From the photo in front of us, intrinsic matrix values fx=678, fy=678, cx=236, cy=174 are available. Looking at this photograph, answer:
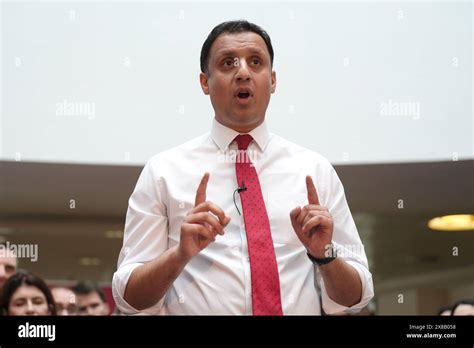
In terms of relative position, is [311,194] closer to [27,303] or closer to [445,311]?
[445,311]

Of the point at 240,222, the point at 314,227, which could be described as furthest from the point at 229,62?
the point at 314,227

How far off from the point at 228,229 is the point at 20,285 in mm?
897

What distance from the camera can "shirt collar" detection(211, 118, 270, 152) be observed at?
1.71 metres

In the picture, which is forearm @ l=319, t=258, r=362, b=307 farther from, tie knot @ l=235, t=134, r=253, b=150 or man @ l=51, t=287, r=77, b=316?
man @ l=51, t=287, r=77, b=316

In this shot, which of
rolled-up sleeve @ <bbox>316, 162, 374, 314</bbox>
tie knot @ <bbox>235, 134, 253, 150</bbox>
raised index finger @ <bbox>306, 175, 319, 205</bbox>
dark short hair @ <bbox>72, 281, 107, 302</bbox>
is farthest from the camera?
dark short hair @ <bbox>72, 281, 107, 302</bbox>

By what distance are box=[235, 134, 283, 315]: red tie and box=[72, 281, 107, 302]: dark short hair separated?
151cm

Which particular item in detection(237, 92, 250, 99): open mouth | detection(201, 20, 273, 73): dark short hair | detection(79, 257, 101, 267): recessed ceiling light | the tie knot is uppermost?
detection(201, 20, 273, 73): dark short hair

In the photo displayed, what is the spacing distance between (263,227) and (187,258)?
228 millimetres

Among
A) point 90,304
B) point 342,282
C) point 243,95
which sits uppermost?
point 243,95

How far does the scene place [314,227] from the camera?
1462mm

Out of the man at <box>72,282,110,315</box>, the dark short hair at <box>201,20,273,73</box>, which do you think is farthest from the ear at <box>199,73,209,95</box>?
the man at <box>72,282,110,315</box>

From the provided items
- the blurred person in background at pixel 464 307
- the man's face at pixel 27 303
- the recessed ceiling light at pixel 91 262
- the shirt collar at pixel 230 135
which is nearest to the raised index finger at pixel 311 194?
the shirt collar at pixel 230 135

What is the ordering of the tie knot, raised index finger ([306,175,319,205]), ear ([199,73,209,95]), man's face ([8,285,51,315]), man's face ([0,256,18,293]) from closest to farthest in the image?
1. raised index finger ([306,175,319,205])
2. the tie knot
3. ear ([199,73,209,95])
4. man's face ([8,285,51,315])
5. man's face ([0,256,18,293])
